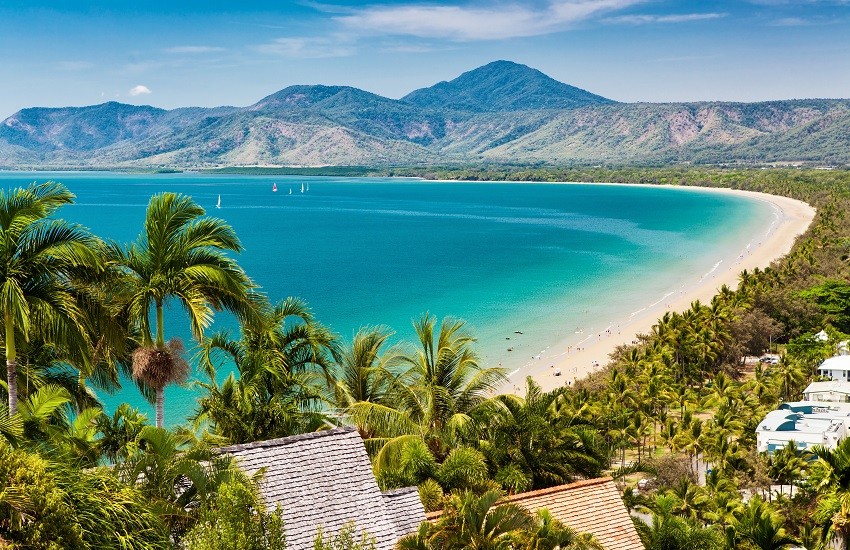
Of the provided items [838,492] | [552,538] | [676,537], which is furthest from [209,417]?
[838,492]

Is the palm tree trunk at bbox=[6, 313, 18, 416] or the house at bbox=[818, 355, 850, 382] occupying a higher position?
the palm tree trunk at bbox=[6, 313, 18, 416]

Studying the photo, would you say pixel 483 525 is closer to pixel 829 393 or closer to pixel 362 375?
pixel 362 375

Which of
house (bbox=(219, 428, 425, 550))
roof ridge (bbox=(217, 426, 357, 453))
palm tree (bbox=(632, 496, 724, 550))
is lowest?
palm tree (bbox=(632, 496, 724, 550))

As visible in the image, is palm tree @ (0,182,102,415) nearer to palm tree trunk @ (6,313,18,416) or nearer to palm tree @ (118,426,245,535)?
palm tree trunk @ (6,313,18,416)

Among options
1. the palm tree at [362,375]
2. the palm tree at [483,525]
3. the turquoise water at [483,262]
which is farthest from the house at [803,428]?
the palm tree at [483,525]

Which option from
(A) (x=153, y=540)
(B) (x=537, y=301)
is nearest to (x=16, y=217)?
(A) (x=153, y=540)

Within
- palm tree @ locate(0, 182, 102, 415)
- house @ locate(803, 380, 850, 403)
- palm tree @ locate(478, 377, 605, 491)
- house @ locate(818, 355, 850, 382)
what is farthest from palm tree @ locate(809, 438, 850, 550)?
house @ locate(818, 355, 850, 382)
